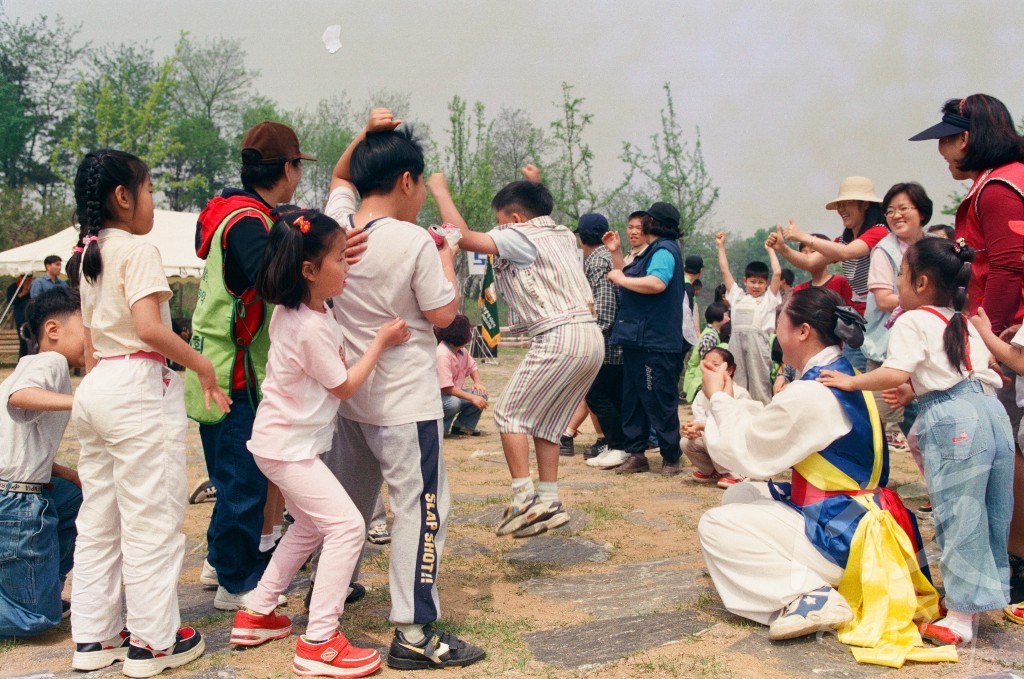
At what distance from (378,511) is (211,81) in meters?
40.7

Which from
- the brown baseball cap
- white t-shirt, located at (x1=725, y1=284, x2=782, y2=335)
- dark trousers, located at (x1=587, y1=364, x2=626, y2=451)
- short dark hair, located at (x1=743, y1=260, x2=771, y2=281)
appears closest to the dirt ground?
dark trousers, located at (x1=587, y1=364, x2=626, y2=451)

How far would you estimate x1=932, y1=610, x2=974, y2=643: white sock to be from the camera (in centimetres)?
328

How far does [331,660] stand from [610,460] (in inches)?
176

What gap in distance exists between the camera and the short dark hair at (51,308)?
3867 millimetres

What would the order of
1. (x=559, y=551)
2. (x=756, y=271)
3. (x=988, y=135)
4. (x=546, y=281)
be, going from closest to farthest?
(x=988, y=135)
(x=559, y=551)
(x=546, y=281)
(x=756, y=271)

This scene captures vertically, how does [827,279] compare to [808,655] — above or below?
above

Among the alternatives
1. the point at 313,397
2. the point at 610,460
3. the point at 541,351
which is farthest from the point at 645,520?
the point at 313,397

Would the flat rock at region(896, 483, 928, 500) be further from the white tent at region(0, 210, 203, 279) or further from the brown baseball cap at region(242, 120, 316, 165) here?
the white tent at region(0, 210, 203, 279)

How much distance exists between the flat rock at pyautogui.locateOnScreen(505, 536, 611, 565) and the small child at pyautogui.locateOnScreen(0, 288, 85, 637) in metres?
2.16

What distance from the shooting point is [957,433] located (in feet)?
11.0

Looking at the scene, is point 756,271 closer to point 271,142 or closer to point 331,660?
point 271,142

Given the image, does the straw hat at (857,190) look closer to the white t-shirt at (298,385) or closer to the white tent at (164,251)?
the white t-shirt at (298,385)

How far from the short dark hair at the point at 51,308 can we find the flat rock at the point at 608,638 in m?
2.48

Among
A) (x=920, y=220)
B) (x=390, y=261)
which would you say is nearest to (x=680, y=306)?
(x=920, y=220)
